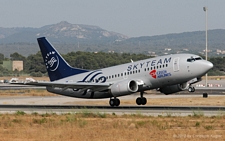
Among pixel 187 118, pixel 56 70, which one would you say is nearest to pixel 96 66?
pixel 56 70

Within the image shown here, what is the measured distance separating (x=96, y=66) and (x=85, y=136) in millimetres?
170493

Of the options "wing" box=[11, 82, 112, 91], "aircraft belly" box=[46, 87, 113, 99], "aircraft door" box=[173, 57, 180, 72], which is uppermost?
"aircraft door" box=[173, 57, 180, 72]

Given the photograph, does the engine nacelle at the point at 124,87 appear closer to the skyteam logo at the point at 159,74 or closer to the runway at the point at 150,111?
the runway at the point at 150,111

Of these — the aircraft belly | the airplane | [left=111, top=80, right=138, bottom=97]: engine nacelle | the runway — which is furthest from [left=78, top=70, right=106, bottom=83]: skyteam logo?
the runway

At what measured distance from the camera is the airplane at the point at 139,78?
161 ft

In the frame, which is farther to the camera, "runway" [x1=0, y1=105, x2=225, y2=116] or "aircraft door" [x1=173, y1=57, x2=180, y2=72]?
"aircraft door" [x1=173, y1=57, x2=180, y2=72]

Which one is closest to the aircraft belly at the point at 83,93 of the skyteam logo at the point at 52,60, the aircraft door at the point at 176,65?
the skyteam logo at the point at 52,60

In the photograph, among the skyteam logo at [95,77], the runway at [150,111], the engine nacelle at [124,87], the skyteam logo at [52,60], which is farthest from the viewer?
the skyteam logo at [52,60]

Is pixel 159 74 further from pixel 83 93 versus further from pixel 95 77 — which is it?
pixel 83 93

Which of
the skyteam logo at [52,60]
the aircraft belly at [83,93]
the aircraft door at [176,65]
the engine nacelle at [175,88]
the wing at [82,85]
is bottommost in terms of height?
the aircraft belly at [83,93]

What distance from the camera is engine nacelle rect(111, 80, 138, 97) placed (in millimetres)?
49438

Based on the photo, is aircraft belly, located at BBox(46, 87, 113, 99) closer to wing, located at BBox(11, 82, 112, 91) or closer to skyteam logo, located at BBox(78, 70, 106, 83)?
wing, located at BBox(11, 82, 112, 91)

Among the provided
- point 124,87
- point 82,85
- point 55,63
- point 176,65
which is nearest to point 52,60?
point 55,63

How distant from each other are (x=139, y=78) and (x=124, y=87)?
1926 mm
